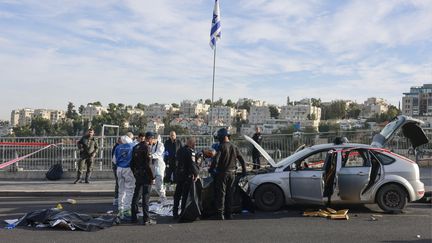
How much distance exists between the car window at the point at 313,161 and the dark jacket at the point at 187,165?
2.47 metres

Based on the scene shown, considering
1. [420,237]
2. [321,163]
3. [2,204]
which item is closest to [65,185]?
[2,204]

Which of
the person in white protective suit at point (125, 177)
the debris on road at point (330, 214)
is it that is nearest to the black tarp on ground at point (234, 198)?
the debris on road at point (330, 214)

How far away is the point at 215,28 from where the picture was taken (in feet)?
59.1

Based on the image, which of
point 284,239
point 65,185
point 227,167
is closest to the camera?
point 284,239

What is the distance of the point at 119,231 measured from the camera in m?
8.68

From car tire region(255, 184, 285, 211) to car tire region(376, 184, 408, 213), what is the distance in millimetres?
2096

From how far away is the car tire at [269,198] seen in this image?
34.8 feet

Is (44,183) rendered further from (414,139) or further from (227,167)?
(414,139)

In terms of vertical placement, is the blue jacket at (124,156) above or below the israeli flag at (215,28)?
below

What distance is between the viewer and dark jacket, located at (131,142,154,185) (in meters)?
9.41

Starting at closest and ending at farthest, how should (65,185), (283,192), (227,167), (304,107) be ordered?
1. (227,167)
2. (283,192)
3. (65,185)
4. (304,107)

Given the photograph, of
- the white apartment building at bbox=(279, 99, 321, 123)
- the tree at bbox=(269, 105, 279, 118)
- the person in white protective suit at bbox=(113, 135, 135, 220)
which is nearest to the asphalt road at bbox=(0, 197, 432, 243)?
the person in white protective suit at bbox=(113, 135, 135, 220)

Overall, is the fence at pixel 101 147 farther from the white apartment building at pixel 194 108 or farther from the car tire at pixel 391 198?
the white apartment building at pixel 194 108

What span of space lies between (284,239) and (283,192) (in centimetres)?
278
